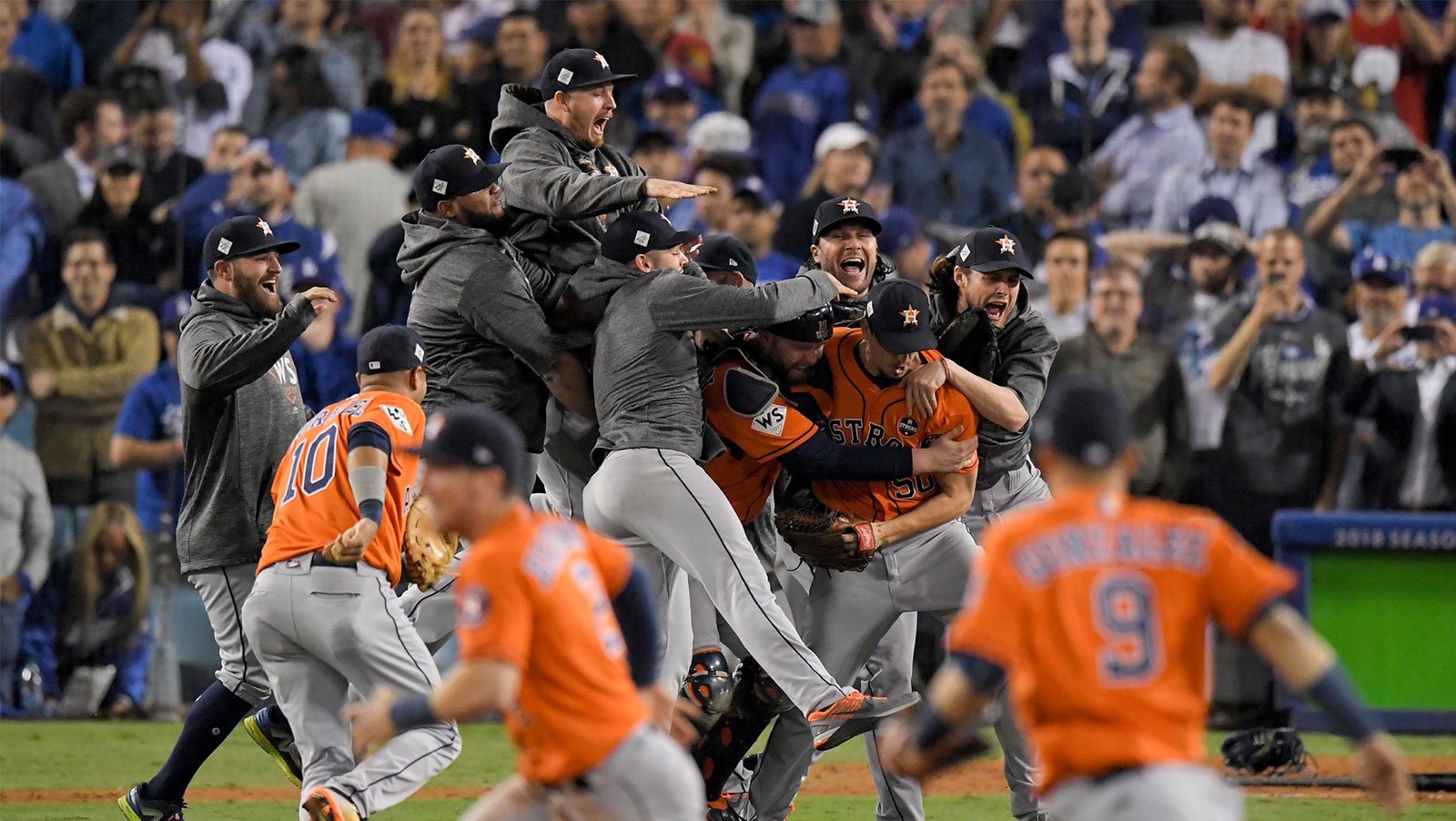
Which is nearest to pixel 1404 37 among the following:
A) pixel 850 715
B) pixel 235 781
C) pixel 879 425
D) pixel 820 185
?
pixel 820 185

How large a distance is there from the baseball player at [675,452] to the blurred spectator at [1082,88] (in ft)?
16.7

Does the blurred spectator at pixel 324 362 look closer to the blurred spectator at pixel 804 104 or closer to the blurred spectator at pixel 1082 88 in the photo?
the blurred spectator at pixel 804 104

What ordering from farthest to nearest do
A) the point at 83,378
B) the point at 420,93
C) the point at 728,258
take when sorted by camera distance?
the point at 420,93
the point at 83,378
the point at 728,258

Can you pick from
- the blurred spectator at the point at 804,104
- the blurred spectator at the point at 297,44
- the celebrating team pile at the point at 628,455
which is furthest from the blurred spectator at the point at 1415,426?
the blurred spectator at the point at 297,44

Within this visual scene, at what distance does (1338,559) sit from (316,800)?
576 cm

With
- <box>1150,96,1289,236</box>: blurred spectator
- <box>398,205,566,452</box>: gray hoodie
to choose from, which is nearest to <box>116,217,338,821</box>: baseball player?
<box>398,205,566,452</box>: gray hoodie

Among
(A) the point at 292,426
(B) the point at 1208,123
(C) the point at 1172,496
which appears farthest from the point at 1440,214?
(A) the point at 292,426

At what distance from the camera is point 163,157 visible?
11008 millimetres

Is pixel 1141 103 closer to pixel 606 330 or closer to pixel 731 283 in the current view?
pixel 731 283

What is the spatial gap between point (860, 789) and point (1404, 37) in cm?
659

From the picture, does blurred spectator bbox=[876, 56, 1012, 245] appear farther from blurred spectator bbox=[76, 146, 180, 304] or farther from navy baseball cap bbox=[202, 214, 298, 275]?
navy baseball cap bbox=[202, 214, 298, 275]

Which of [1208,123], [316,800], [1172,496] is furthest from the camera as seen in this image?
[1208,123]

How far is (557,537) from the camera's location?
3.98 m

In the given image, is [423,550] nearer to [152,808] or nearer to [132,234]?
[152,808]
